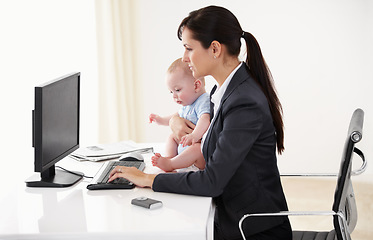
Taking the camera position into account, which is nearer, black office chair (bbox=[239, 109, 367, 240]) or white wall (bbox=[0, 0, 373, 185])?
black office chair (bbox=[239, 109, 367, 240])

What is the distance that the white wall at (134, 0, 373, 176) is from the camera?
14.8ft

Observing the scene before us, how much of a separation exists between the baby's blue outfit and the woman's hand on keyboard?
1.22 ft

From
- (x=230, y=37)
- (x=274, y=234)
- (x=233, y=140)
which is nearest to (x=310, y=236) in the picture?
(x=274, y=234)

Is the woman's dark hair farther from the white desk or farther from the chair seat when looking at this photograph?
the white desk

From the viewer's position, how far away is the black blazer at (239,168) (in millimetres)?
1836

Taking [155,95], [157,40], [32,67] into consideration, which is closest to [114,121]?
[155,95]

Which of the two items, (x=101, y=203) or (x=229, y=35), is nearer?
A: (x=101, y=203)

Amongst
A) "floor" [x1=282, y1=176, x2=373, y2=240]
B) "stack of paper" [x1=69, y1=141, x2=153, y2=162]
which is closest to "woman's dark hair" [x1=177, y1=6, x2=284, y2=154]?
"stack of paper" [x1=69, y1=141, x2=153, y2=162]

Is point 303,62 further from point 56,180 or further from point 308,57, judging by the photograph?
point 56,180

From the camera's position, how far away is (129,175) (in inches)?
78.9

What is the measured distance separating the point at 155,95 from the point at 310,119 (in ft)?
4.54

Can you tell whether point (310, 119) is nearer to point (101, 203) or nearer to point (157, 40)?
point (157, 40)

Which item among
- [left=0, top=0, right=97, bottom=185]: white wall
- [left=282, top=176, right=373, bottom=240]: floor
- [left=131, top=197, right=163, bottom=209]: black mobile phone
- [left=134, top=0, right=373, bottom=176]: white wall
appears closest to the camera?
[left=131, top=197, right=163, bottom=209]: black mobile phone

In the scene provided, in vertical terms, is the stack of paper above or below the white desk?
above
